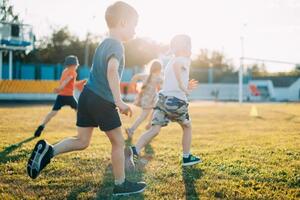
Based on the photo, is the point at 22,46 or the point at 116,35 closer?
the point at 116,35

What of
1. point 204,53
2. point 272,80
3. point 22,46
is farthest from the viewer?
point 204,53

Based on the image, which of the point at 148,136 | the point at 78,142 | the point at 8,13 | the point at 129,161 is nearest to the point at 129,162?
the point at 129,161

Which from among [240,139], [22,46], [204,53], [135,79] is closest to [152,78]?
[135,79]

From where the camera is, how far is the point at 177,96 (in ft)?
18.5

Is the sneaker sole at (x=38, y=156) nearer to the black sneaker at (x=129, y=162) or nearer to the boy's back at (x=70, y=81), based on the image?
the black sneaker at (x=129, y=162)

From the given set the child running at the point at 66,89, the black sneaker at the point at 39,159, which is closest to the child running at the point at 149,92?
the child running at the point at 66,89

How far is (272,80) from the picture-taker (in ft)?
209

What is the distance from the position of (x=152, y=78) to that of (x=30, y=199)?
5890 millimetres

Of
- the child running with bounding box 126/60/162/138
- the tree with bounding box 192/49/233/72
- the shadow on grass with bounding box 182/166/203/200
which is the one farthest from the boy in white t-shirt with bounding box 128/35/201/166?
the tree with bounding box 192/49/233/72

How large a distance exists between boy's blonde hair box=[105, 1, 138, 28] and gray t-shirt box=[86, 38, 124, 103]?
0.59 feet

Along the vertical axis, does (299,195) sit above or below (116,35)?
below

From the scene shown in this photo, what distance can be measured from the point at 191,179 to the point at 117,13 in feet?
6.35

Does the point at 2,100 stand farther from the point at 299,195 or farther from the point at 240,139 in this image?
the point at 299,195

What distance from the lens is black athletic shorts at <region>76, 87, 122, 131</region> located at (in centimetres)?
405
